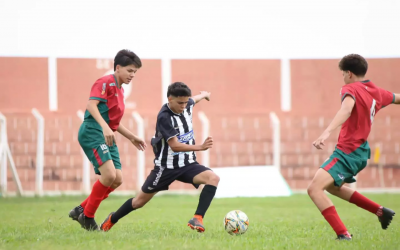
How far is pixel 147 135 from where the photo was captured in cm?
1759

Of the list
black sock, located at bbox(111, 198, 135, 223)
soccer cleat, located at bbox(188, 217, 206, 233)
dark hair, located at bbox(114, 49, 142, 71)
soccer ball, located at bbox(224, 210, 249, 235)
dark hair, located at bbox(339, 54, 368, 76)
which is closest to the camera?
dark hair, located at bbox(339, 54, 368, 76)

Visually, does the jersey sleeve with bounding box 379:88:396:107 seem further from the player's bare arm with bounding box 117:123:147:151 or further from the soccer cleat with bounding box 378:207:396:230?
the player's bare arm with bounding box 117:123:147:151

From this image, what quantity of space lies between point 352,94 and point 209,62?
48.9 ft

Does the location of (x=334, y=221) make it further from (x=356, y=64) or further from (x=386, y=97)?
(x=356, y=64)

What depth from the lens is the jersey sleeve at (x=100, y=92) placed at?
6.37 m

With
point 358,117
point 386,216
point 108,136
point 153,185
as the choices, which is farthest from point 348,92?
point 108,136

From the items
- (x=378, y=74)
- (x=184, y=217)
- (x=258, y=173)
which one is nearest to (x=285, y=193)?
(x=258, y=173)

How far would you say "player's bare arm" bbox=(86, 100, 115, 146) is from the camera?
6.04 m

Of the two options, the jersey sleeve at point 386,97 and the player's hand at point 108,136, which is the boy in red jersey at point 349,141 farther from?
the player's hand at point 108,136

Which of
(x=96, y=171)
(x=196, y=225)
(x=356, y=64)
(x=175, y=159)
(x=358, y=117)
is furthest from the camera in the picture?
(x=96, y=171)

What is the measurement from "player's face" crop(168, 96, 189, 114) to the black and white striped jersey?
6cm

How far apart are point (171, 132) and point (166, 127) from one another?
9cm

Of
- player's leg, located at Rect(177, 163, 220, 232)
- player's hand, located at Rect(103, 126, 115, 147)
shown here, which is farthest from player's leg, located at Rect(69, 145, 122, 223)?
player's leg, located at Rect(177, 163, 220, 232)

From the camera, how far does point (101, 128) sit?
21.5ft
